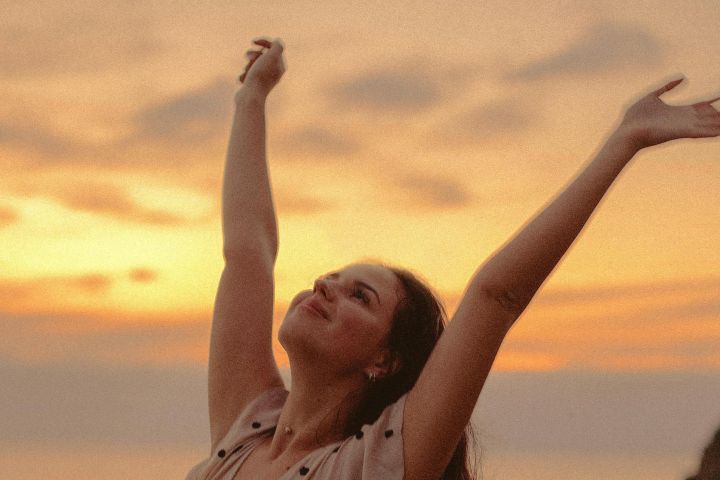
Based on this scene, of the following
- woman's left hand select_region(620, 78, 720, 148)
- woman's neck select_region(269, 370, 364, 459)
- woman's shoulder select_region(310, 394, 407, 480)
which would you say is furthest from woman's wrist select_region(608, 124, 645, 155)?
woman's neck select_region(269, 370, 364, 459)

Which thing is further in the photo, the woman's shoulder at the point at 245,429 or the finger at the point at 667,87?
the woman's shoulder at the point at 245,429

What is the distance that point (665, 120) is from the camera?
295cm

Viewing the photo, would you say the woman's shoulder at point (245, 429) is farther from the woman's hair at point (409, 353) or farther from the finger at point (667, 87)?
the finger at point (667, 87)

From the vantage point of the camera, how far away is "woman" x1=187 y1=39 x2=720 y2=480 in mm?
2979

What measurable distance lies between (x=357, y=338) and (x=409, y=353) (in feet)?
0.69

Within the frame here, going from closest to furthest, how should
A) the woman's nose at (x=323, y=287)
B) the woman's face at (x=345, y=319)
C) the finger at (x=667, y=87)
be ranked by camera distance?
the finger at (x=667, y=87)
the woman's face at (x=345, y=319)
the woman's nose at (x=323, y=287)

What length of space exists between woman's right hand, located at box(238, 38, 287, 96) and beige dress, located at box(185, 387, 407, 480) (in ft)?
3.71

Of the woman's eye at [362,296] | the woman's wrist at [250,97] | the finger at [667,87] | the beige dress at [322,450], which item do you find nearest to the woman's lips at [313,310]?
the woman's eye at [362,296]

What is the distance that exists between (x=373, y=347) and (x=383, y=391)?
15 cm

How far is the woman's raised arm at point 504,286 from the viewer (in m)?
2.94

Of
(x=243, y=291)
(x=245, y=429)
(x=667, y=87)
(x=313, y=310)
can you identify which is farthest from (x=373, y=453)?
(x=667, y=87)

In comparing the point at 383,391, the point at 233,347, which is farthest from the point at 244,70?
the point at 383,391

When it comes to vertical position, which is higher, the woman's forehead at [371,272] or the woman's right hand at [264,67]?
the woman's right hand at [264,67]

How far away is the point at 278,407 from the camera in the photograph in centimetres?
385
